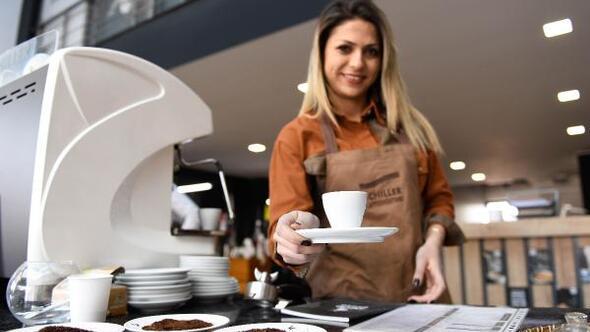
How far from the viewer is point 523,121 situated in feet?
16.8

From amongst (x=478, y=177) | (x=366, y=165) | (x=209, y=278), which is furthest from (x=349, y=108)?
(x=478, y=177)

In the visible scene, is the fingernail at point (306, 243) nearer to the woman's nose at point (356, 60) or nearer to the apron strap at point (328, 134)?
the apron strap at point (328, 134)

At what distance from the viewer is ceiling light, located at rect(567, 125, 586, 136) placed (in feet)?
14.0

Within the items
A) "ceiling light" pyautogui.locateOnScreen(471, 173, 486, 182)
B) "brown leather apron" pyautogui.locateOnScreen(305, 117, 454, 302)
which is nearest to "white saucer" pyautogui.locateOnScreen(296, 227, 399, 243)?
"brown leather apron" pyautogui.locateOnScreen(305, 117, 454, 302)

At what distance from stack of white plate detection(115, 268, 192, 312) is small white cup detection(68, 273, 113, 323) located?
150mm

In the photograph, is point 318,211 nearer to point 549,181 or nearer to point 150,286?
point 150,286

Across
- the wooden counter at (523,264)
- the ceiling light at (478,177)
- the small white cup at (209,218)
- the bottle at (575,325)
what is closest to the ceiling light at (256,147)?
the wooden counter at (523,264)

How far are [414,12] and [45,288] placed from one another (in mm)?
2882

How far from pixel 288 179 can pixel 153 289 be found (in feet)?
1.43

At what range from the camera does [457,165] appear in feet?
26.0

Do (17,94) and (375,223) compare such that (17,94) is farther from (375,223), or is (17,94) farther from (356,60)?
(375,223)

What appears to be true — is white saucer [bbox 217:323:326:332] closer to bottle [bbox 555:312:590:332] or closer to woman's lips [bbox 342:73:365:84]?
bottle [bbox 555:312:590:332]

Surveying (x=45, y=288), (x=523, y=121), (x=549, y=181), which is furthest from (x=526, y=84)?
(x=549, y=181)

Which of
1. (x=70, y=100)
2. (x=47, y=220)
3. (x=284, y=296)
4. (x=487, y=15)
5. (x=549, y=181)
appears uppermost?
(x=487, y=15)
